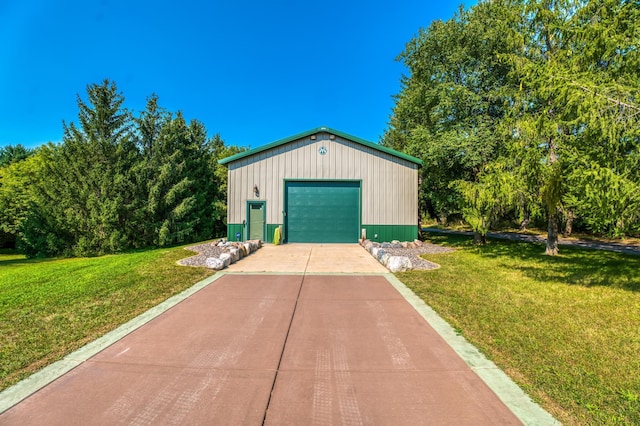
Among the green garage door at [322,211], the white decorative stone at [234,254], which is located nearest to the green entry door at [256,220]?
the green garage door at [322,211]

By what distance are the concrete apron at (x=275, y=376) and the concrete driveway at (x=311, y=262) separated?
9.69 feet

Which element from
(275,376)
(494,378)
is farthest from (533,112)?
(275,376)

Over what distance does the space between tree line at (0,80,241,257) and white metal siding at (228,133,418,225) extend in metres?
5.80

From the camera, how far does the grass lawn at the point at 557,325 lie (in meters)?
2.41

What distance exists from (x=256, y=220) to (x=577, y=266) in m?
11.5

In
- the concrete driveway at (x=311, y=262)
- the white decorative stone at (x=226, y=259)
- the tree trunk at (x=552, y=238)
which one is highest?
the tree trunk at (x=552, y=238)

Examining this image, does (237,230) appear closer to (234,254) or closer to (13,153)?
(234,254)

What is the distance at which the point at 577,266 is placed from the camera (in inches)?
335

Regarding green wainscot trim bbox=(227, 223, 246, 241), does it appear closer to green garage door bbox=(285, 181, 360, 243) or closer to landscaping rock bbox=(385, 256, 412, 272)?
green garage door bbox=(285, 181, 360, 243)

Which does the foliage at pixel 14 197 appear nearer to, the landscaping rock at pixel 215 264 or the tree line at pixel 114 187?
the tree line at pixel 114 187

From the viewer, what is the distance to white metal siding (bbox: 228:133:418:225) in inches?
509

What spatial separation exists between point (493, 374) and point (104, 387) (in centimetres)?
354

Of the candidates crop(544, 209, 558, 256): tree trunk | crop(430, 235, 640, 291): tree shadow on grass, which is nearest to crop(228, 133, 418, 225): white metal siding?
crop(430, 235, 640, 291): tree shadow on grass

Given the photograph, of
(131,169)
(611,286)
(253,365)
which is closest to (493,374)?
(253,365)
